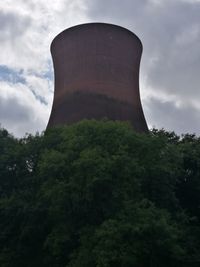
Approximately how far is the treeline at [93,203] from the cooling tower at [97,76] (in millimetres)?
3037

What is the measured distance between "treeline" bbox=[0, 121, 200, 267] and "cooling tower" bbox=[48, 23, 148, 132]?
9.96 feet

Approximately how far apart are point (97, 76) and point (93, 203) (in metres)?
7.24

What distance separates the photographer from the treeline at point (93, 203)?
10.4 m

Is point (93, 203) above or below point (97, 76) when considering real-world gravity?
below

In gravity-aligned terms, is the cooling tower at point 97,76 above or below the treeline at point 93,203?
above

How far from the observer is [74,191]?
36.1ft

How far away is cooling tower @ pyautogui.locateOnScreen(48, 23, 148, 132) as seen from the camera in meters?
17.1

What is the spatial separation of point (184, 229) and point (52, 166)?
3924 millimetres

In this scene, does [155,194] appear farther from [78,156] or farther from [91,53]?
[91,53]

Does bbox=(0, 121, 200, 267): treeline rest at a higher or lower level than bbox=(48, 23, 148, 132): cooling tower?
lower

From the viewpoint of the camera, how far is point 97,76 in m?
17.4

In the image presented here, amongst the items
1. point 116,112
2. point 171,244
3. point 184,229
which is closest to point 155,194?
point 184,229

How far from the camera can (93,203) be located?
11.2 meters

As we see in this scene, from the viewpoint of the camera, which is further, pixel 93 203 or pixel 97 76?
pixel 97 76
